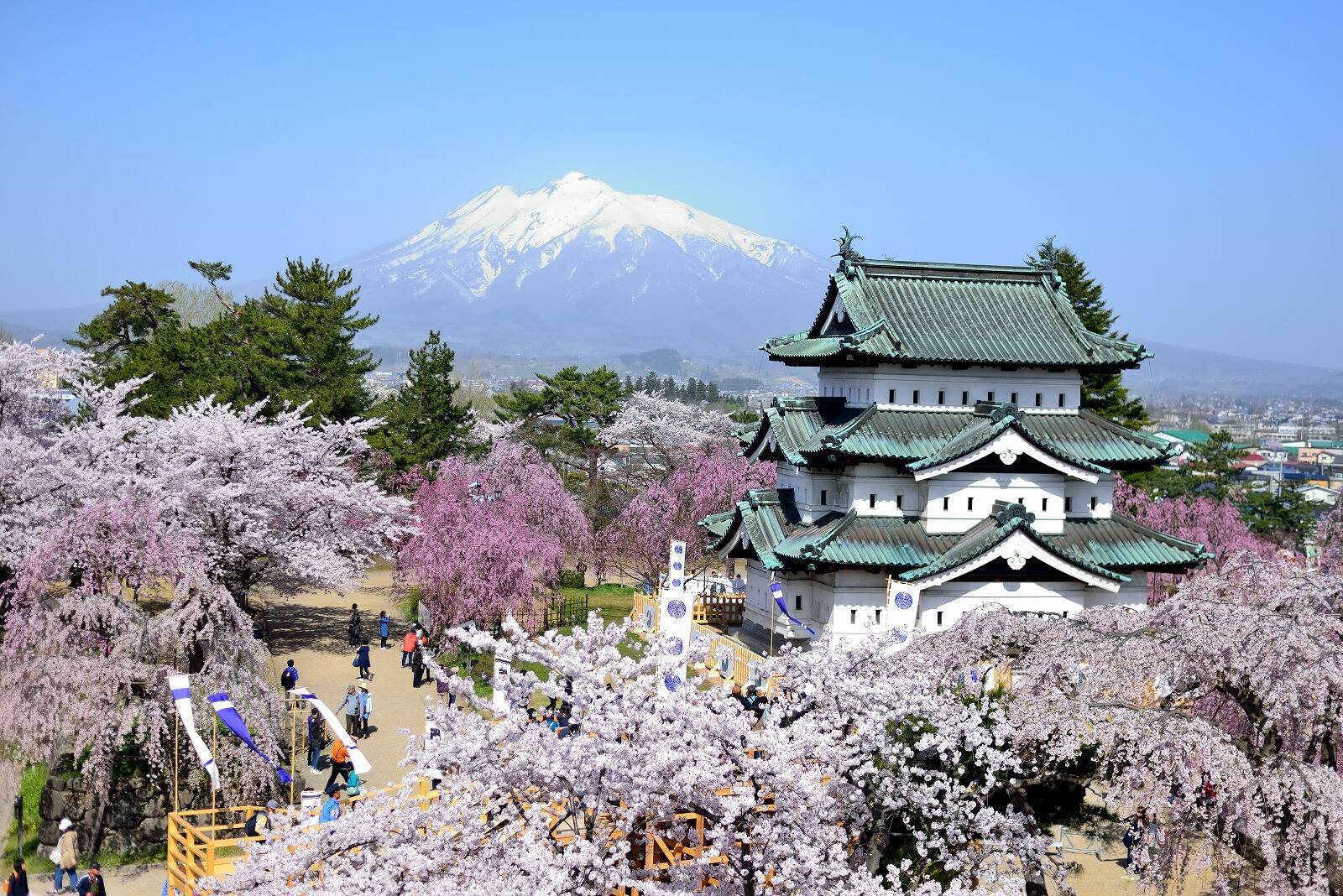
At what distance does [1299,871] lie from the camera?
13.2m

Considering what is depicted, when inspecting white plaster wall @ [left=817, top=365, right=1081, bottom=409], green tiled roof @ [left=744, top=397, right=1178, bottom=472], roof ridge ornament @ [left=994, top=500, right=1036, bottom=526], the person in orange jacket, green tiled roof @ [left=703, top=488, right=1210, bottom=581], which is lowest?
the person in orange jacket

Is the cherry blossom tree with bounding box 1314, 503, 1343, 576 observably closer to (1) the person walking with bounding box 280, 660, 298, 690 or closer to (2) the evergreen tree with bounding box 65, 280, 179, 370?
(1) the person walking with bounding box 280, 660, 298, 690

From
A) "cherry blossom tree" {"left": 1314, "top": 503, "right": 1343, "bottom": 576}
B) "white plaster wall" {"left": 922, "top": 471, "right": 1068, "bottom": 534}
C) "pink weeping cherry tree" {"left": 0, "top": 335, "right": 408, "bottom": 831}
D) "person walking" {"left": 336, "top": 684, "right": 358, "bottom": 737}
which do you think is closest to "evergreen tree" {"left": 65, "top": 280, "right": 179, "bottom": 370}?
"pink weeping cherry tree" {"left": 0, "top": 335, "right": 408, "bottom": 831}

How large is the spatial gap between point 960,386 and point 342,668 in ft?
53.4

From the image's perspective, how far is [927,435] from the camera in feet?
90.7

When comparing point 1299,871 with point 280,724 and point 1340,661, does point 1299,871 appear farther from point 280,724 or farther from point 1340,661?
point 280,724

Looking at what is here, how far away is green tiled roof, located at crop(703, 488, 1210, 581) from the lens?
86.1ft

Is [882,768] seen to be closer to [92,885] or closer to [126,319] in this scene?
[92,885]

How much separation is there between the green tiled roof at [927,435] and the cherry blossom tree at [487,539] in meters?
7.57

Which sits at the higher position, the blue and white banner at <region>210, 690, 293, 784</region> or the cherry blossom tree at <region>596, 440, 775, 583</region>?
the cherry blossom tree at <region>596, 440, 775, 583</region>

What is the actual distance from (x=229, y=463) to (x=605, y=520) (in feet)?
61.5

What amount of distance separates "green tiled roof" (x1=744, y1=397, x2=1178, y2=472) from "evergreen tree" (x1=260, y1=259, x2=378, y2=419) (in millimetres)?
22542

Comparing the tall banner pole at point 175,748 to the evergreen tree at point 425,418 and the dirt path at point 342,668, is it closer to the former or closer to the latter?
the dirt path at point 342,668

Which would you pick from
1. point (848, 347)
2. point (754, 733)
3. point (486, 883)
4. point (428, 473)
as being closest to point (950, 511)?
point (848, 347)
